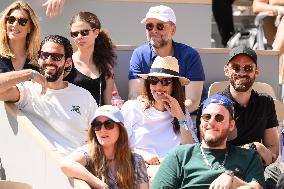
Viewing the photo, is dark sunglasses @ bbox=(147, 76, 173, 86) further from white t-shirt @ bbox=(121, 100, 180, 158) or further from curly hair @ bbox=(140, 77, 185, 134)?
white t-shirt @ bbox=(121, 100, 180, 158)

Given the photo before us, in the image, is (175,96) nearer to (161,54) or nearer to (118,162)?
(161,54)

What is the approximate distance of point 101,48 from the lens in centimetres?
789

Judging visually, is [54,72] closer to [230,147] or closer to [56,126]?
[56,126]

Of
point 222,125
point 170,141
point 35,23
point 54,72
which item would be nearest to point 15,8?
point 35,23

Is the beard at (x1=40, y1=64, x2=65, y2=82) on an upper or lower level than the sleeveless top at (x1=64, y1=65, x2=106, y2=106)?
upper

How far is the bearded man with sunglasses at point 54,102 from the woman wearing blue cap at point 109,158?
0.76 meters

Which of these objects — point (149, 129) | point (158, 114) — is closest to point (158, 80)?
point (158, 114)

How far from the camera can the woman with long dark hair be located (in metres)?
7.55

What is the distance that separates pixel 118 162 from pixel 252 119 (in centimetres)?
142

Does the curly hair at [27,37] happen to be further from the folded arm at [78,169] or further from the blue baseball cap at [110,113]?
the folded arm at [78,169]

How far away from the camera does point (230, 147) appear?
6.02 meters

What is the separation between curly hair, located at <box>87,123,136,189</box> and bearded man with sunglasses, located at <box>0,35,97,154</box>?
0.77 meters

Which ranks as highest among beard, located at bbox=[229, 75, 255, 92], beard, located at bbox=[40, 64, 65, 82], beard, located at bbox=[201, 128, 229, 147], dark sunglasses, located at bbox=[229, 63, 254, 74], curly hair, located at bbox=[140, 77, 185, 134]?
beard, located at bbox=[40, 64, 65, 82]

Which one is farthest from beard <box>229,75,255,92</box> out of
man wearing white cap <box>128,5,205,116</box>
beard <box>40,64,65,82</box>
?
beard <box>40,64,65,82</box>
